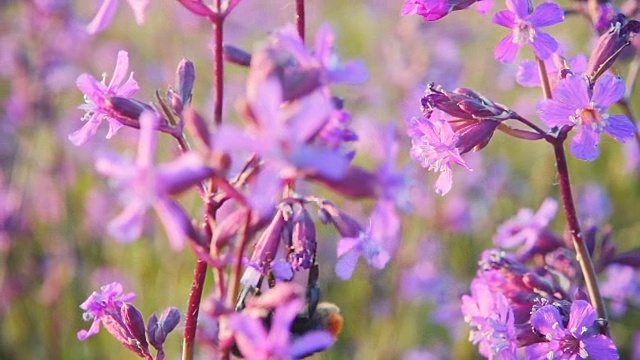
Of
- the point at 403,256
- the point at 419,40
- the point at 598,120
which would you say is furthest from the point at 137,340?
the point at 419,40

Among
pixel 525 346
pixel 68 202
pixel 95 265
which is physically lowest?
pixel 95 265

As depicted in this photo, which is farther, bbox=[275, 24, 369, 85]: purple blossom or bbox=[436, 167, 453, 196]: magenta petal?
bbox=[436, 167, 453, 196]: magenta petal

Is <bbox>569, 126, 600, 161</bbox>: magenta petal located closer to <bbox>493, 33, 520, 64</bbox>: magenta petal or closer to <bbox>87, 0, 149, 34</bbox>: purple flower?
<bbox>493, 33, 520, 64</bbox>: magenta petal

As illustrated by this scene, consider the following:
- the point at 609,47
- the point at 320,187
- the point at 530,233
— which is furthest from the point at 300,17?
the point at 320,187

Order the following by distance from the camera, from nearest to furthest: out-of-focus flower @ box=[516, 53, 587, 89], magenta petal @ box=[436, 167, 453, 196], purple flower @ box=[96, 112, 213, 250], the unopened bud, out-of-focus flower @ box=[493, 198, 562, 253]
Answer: purple flower @ box=[96, 112, 213, 250] → the unopened bud → magenta petal @ box=[436, 167, 453, 196] → out-of-focus flower @ box=[516, 53, 587, 89] → out-of-focus flower @ box=[493, 198, 562, 253]

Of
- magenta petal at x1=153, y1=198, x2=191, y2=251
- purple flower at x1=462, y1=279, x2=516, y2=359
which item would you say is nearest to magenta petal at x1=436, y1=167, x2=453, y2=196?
purple flower at x1=462, y1=279, x2=516, y2=359

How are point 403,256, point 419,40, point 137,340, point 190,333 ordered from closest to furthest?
point 190,333 → point 137,340 → point 403,256 → point 419,40

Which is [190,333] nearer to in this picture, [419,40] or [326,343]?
[326,343]

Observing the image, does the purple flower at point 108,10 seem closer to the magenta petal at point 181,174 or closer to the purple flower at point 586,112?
the magenta petal at point 181,174
